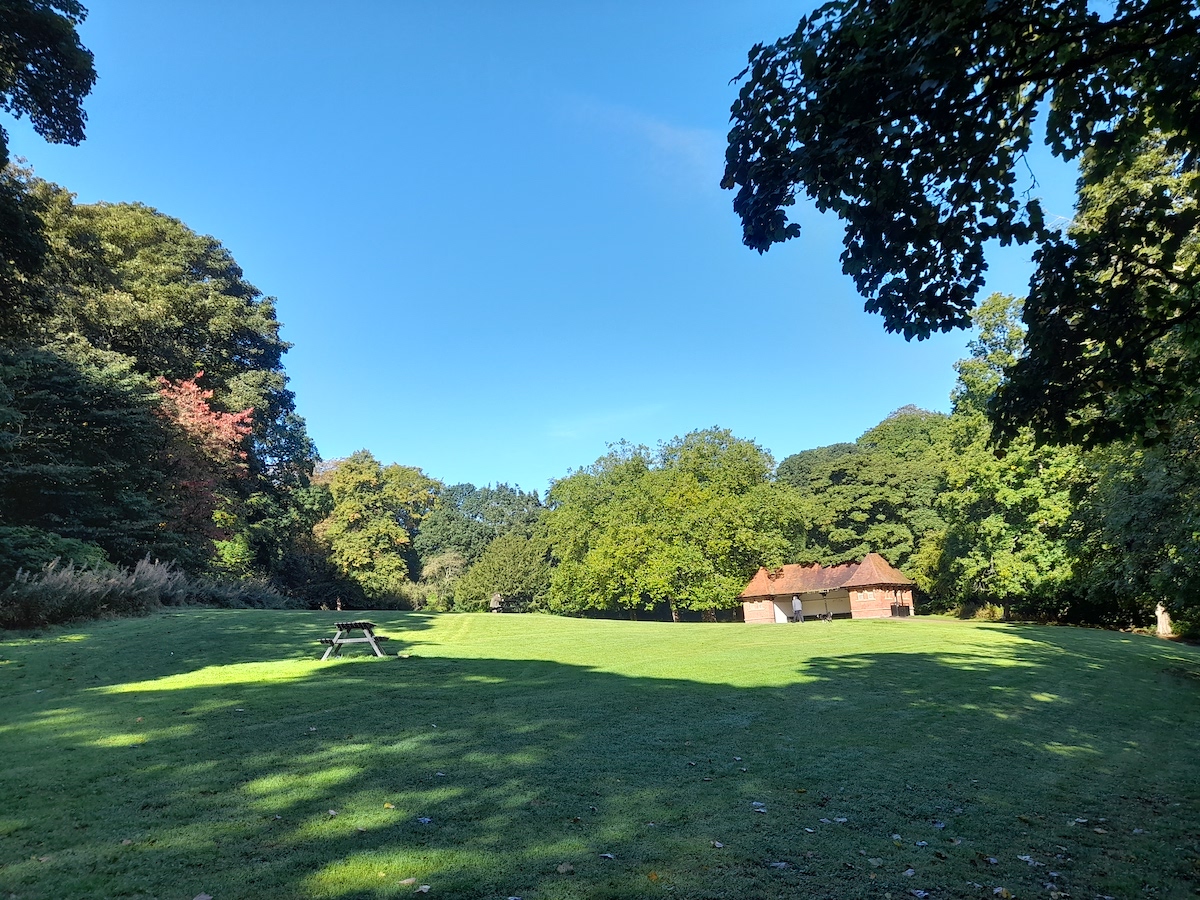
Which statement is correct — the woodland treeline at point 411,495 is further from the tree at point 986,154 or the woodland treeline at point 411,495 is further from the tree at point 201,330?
the tree at point 986,154

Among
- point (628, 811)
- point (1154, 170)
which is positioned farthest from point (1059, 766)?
point (1154, 170)

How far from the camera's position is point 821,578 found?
4612 centimetres

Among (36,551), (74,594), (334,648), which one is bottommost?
(334,648)

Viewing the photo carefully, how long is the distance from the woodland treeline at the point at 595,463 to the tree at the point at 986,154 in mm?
41

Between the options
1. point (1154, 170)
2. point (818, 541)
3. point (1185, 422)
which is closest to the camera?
point (1185, 422)

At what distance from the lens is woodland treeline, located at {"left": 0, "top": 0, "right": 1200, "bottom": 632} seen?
5.65m

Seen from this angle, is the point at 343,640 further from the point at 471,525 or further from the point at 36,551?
the point at 471,525

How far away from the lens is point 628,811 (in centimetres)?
496

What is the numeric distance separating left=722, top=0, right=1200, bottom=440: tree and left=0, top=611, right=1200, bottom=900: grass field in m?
3.37

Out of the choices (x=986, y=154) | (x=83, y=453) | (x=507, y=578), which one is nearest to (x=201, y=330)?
(x=83, y=453)

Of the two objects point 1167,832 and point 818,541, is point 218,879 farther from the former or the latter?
point 818,541

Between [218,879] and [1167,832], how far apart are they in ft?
21.4

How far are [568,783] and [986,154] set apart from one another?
5.83 meters

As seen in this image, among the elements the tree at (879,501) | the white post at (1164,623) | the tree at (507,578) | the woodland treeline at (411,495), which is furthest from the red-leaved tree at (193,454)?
the white post at (1164,623)
